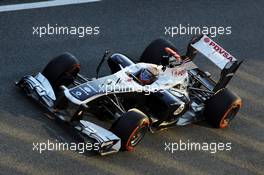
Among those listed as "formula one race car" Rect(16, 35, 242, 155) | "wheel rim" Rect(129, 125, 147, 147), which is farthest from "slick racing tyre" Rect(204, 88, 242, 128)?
"wheel rim" Rect(129, 125, 147, 147)

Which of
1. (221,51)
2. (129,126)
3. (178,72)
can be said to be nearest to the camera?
(129,126)

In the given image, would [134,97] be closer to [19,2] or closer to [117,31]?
[117,31]

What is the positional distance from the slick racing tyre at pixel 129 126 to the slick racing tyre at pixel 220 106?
118 centimetres

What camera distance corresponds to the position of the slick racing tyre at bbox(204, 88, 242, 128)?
353 inches

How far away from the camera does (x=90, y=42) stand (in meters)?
11.0

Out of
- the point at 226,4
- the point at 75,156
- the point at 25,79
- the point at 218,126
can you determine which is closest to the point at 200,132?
the point at 218,126

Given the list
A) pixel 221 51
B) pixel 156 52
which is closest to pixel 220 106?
pixel 221 51

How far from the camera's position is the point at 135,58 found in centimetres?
1078

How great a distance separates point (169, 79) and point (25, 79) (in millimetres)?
2038

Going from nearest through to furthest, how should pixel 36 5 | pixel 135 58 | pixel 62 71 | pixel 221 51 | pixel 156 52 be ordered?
pixel 62 71
pixel 221 51
pixel 156 52
pixel 135 58
pixel 36 5

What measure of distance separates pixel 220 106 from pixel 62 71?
2260 millimetres

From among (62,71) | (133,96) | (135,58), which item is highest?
(62,71)

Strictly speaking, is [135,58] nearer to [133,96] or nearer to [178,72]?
[178,72]

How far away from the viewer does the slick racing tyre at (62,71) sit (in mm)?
9094
